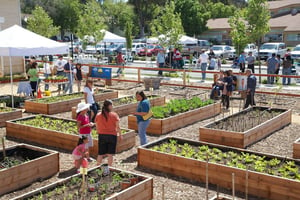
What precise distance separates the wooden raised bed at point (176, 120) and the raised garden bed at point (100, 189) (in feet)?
13.4

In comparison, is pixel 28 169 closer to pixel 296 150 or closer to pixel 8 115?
pixel 8 115

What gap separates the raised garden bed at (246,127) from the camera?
10031 millimetres

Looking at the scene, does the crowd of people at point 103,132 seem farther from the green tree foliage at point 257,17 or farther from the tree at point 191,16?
the tree at point 191,16

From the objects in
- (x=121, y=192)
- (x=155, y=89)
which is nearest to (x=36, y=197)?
(x=121, y=192)

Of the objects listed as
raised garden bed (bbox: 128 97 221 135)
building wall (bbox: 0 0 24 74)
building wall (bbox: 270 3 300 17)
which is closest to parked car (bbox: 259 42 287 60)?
building wall (bbox: 0 0 24 74)

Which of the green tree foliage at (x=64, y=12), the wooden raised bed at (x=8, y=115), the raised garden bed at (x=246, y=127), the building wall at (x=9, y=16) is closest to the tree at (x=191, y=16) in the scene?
the green tree foliage at (x=64, y=12)

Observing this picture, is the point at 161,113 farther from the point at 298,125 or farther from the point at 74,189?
the point at 74,189

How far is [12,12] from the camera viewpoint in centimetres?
2462

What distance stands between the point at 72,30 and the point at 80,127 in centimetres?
6177

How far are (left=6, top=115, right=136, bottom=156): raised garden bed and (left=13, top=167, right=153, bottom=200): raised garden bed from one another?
2.47 meters

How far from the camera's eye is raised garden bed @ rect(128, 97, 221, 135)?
11352 mm

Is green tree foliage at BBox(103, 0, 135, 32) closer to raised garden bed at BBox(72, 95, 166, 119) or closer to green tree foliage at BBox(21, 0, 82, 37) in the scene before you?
green tree foliage at BBox(21, 0, 82, 37)

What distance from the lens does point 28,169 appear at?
7895 millimetres

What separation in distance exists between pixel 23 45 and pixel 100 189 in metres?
9.83
